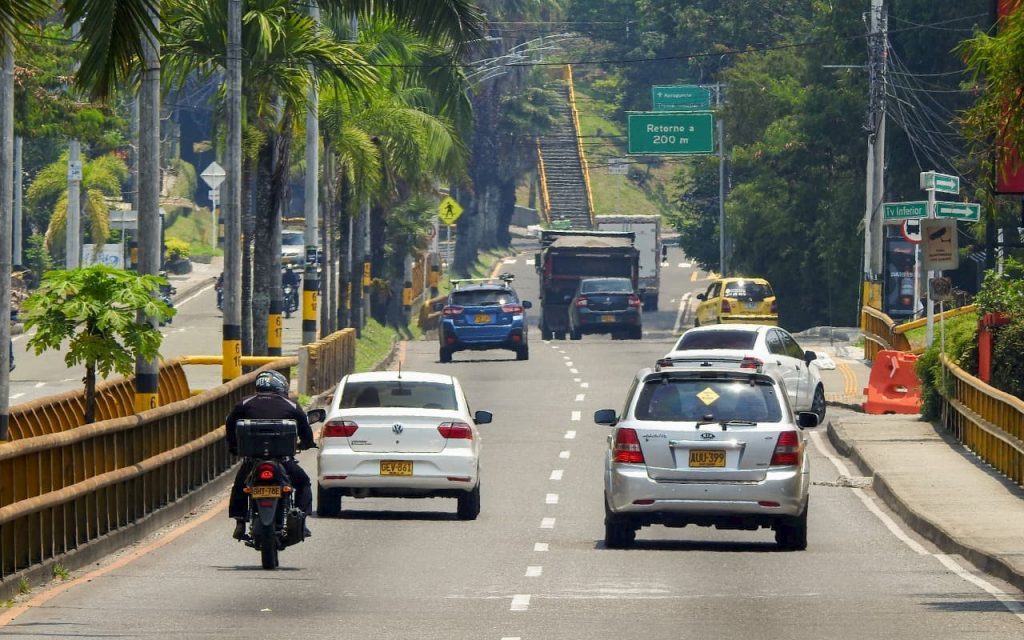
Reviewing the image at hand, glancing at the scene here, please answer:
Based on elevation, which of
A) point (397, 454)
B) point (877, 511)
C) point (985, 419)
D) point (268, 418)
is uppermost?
point (268, 418)

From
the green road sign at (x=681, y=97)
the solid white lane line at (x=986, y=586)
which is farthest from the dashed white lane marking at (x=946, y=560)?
the green road sign at (x=681, y=97)

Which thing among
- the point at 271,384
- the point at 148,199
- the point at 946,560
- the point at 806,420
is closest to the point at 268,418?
the point at 271,384

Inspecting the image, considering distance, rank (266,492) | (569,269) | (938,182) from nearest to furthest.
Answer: (266,492) < (938,182) < (569,269)

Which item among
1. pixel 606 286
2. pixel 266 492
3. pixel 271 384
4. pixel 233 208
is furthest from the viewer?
pixel 606 286

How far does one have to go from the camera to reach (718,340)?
1329 inches

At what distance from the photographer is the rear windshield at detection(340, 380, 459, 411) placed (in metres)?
21.9

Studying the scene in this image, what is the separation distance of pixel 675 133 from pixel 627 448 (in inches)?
2437

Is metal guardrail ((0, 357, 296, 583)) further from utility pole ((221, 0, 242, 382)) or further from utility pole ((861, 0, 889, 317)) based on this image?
utility pole ((861, 0, 889, 317))

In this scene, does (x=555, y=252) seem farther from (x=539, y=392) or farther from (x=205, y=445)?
(x=205, y=445)

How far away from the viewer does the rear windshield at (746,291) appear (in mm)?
54250

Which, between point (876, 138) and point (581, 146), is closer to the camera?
point (876, 138)

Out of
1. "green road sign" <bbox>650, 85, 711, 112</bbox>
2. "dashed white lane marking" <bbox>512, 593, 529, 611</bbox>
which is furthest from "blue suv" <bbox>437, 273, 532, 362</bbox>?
"green road sign" <bbox>650, 85, 711, 112</bbox>

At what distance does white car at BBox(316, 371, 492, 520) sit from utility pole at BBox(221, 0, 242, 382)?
32.1ft

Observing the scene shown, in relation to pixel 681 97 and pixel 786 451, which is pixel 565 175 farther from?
pixel 786 451
